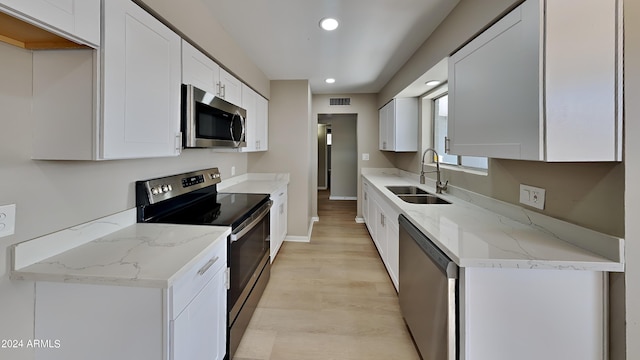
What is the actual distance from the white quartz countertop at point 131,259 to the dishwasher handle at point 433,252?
1130 mm

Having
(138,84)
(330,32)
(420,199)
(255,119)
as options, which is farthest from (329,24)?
(420,199)

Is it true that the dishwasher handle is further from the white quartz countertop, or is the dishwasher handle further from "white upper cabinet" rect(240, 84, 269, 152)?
"white upper cabinet" rect(240, 84, 269, 152)

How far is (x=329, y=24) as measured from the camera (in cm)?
230

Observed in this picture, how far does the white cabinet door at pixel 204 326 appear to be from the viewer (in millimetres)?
1123

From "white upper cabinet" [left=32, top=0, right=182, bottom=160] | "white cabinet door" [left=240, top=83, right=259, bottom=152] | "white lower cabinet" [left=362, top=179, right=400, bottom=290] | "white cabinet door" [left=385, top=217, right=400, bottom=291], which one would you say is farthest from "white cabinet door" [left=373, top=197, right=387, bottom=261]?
"white upper cabinet" [left=32, top=0, right=182, bottom=160]

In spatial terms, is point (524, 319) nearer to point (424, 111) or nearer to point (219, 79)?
point (219, 79)

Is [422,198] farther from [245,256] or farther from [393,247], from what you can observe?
[245,256]

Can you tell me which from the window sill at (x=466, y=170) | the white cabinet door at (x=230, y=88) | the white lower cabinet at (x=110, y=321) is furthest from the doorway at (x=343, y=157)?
the white lower cabinet at (x=110, y=321)

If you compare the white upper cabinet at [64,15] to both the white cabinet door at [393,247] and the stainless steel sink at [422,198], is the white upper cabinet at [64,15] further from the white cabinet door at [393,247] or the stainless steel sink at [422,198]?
the stainless steel sink at [422,198]

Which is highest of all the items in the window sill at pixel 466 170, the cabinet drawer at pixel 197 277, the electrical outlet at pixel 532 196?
the window sill at pixel 466 170

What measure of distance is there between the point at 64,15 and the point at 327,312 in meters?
2.37

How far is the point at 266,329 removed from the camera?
210 cm

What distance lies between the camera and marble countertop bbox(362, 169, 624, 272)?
114 cm

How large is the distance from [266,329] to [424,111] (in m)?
3.26
